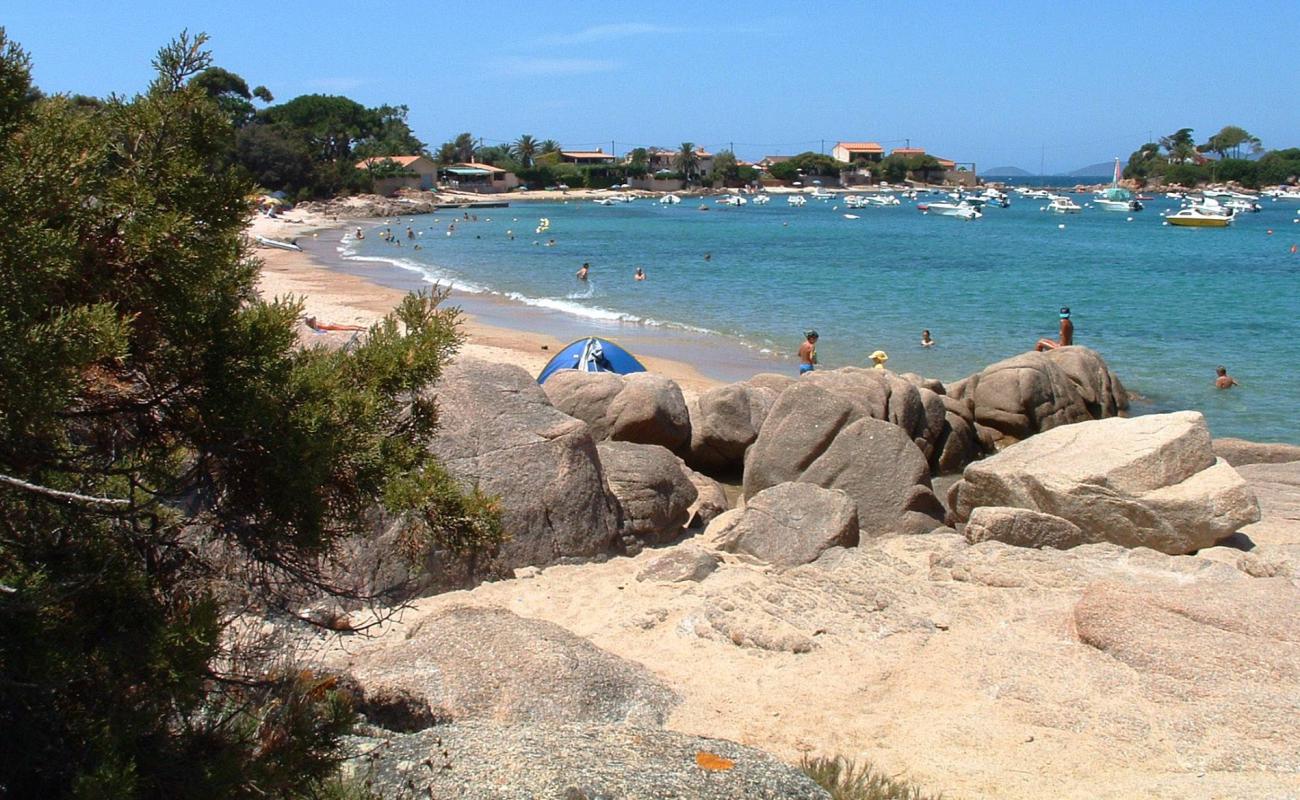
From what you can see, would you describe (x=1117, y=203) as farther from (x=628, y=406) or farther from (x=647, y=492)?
(x=647, y=492)

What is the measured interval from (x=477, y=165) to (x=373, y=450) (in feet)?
413

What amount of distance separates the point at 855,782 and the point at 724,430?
7471mm

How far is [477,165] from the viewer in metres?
126

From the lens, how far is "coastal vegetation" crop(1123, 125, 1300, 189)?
145 m

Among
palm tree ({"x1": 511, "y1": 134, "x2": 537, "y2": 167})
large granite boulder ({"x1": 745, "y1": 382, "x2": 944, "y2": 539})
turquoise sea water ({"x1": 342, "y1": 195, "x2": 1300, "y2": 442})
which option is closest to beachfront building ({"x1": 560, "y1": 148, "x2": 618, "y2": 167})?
palm tree ({"x1": 511, "y1": 134, "x2": 537, "y2": 167})

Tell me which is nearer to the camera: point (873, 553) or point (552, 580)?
point (552, 580)

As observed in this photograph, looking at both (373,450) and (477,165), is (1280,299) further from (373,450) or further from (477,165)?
(477,165)

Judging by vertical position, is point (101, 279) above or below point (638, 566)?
above

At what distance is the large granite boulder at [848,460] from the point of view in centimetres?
1072

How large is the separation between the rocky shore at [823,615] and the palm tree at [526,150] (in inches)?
5263

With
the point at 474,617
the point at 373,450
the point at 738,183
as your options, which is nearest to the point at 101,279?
the point at 373,450

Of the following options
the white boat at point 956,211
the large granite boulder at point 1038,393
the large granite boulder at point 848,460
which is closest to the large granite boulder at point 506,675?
the large granite boulder at point 848,460

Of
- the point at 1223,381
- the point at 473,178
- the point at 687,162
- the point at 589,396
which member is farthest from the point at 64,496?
the point at 687,162

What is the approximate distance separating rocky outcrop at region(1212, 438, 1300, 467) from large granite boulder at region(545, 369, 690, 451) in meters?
6.66
